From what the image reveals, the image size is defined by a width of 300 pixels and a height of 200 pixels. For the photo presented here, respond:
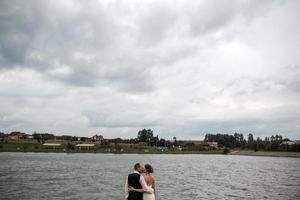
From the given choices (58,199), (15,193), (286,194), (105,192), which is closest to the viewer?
(58,199)

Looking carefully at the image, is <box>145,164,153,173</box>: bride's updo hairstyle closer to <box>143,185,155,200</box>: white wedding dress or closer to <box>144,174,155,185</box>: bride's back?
<box>144,174,155,185</box>: bride's back

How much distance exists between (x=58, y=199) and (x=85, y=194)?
5346 mm

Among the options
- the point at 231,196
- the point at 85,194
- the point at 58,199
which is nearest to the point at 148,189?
the point at 58,199

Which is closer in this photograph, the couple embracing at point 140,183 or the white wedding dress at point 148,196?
the couple embracing at point 140,183

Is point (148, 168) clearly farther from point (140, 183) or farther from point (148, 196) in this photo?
point (148, 196)

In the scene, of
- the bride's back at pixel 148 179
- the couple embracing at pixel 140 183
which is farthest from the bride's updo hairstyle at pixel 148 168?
the bride's back at pixel 148 179

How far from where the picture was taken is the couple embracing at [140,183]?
19.0 meters

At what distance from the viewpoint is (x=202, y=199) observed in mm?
47750

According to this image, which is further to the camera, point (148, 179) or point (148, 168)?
point (148, 179)

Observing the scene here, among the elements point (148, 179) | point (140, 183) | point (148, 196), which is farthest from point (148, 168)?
point (148, 196)

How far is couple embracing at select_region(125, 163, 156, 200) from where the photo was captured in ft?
62.3

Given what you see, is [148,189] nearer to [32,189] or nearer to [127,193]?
[127,193]

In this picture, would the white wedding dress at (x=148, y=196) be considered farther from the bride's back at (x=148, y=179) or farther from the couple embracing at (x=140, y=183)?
the bride's back at (x=148, y=179)

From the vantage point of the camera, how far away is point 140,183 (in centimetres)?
1903
